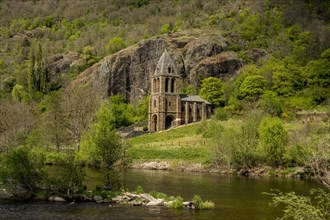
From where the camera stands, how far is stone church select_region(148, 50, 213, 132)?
101812 mm

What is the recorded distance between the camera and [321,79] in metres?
99.6

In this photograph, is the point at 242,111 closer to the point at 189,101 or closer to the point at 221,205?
the point at 189,101

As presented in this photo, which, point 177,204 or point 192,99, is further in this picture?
point 192,99

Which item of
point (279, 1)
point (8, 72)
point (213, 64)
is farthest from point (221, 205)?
point (8, 72)

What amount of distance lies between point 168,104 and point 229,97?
18.2 metres

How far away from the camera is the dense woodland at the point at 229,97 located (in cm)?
5744

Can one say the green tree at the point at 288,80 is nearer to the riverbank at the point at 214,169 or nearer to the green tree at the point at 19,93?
the riverbank at the point at 214,169

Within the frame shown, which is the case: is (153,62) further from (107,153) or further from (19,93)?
(107,153)

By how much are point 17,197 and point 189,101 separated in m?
73.9

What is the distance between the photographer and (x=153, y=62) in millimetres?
135250

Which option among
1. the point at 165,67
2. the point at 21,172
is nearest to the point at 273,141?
the point at 21,172

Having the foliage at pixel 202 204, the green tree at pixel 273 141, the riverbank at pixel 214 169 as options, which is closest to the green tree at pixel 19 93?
the riverbank at pixel 214 169

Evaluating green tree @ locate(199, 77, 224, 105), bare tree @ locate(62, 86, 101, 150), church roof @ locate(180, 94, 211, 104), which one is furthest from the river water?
green tree @ locate(199, 77, 224, 105)

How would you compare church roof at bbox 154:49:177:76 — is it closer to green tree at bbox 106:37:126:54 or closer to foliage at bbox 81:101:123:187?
green tree at bbox 106:37:126:54
